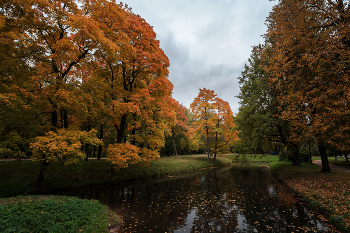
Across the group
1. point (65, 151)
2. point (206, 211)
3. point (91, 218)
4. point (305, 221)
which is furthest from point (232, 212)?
point (65, 151)

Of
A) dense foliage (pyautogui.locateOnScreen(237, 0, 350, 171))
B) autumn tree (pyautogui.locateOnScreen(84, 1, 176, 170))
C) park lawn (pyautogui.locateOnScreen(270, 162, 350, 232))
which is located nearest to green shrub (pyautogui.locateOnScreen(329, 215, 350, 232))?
park lawn (pyautogui.locateOnScreen(270, 162, 350, 232))

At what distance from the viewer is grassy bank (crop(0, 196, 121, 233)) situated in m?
4.84

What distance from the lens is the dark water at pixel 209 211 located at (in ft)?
23.7

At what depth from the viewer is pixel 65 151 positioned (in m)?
9.12

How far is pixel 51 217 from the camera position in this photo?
5566mm

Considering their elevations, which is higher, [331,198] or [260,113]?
[260,113]

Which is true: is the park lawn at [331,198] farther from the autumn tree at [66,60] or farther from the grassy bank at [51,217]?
the autumn tree at [66,60]

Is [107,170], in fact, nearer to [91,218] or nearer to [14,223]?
[91,218]

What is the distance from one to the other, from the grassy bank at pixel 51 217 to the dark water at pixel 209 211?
140 cm

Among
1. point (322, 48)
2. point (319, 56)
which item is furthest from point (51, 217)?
point (322, 48)

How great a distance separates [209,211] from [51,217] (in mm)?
7472

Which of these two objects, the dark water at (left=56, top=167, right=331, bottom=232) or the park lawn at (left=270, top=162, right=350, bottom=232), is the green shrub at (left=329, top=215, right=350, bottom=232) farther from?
the dark water at (left=56, top=167, right=331, bottom=232)

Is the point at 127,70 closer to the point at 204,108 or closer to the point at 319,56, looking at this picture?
the point at 319,56

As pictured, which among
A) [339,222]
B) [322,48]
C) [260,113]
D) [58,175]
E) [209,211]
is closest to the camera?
[339,222]
